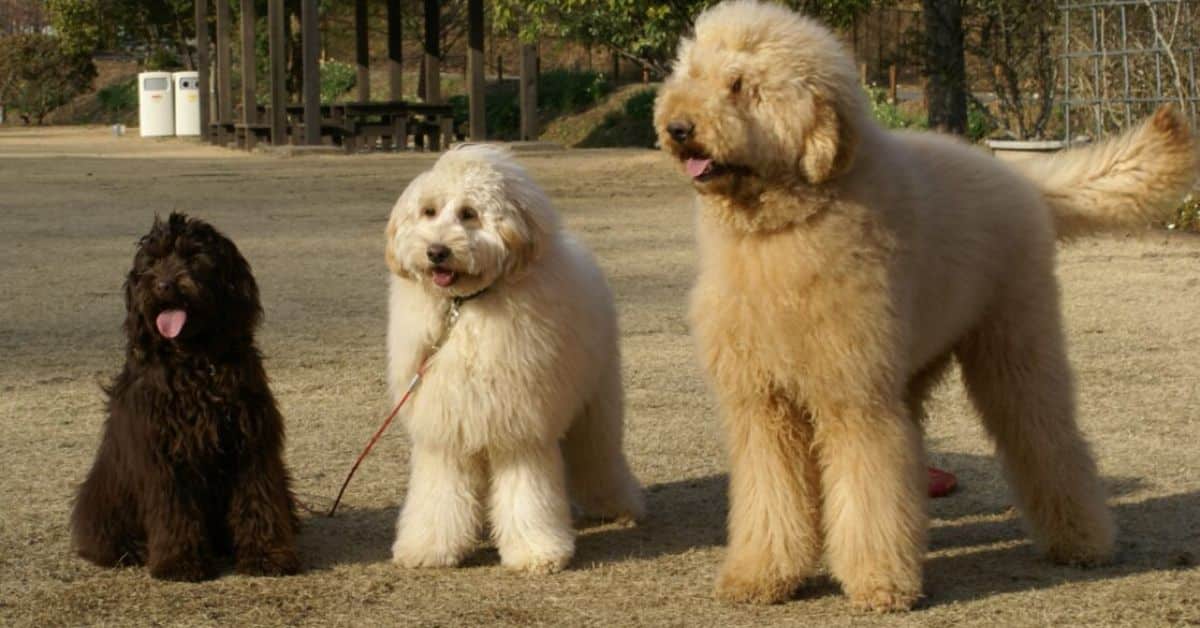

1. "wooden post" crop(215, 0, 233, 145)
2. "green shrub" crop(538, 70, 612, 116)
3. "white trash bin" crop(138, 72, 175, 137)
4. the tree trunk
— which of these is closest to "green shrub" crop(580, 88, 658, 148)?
"green shrub" crop(538, 70, 612, 116)

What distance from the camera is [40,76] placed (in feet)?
174

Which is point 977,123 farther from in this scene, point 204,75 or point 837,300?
point 204,75

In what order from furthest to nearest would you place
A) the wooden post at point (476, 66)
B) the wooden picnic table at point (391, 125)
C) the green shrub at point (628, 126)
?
the green shrub at point (628, 126) < the wooden picnic table at point (391, 125) < the wooden post at point (476, 66)

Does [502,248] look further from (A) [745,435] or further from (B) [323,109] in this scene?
(B) [323,109]

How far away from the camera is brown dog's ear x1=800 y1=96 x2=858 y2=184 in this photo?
4.25 meters

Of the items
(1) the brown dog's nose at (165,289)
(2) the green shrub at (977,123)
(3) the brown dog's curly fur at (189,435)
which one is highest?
(2) the green shrub at (977,123)

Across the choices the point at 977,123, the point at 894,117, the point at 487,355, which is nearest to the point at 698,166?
the point at 487,355

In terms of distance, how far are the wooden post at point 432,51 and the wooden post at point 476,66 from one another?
1.82 meters

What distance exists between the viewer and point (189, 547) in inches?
196

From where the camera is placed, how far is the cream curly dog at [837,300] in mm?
4262

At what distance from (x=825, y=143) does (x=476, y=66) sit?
22.9 m

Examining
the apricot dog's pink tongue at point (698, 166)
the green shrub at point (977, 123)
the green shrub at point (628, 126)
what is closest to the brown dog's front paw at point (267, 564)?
the apricot dog's pink tongue at point (698, 166)

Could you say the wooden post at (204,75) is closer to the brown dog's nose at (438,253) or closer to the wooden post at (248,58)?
the wooden post at (248,58)

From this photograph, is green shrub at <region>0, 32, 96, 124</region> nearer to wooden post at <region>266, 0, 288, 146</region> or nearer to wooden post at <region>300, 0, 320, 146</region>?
wooden post at <region>266, 0, 288, 146</region>
